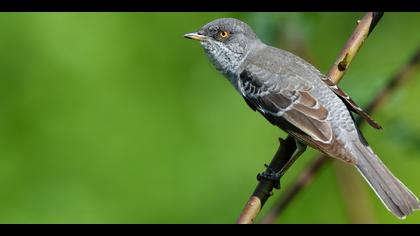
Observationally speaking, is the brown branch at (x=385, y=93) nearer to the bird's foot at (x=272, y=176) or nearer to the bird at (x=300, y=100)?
the bird at (x=300, y=100)

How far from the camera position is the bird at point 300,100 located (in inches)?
203

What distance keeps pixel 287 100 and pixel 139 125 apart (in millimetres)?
2283

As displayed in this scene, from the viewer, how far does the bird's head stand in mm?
5953

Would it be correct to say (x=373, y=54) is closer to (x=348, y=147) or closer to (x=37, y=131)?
(x=348, y=147)

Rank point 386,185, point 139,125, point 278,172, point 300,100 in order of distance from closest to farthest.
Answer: point 278,172 → point 386,185 → point 300,100 → point 139,125

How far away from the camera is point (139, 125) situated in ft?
24.7

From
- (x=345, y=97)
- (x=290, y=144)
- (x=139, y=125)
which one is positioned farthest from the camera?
(x=139, y=125)

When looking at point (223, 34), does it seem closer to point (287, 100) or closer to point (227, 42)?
point (227, 42)

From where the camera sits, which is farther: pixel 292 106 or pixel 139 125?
pixel 139 125

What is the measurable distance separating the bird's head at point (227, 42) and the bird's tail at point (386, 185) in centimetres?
121

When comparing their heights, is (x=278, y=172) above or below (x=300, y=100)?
below

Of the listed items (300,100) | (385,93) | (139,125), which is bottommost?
(139,125)

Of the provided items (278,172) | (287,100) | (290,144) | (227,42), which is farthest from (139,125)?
(278,172)

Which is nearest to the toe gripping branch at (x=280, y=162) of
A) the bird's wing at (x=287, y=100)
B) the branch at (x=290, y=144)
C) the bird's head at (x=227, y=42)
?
the branch at (x=290, y=144)
